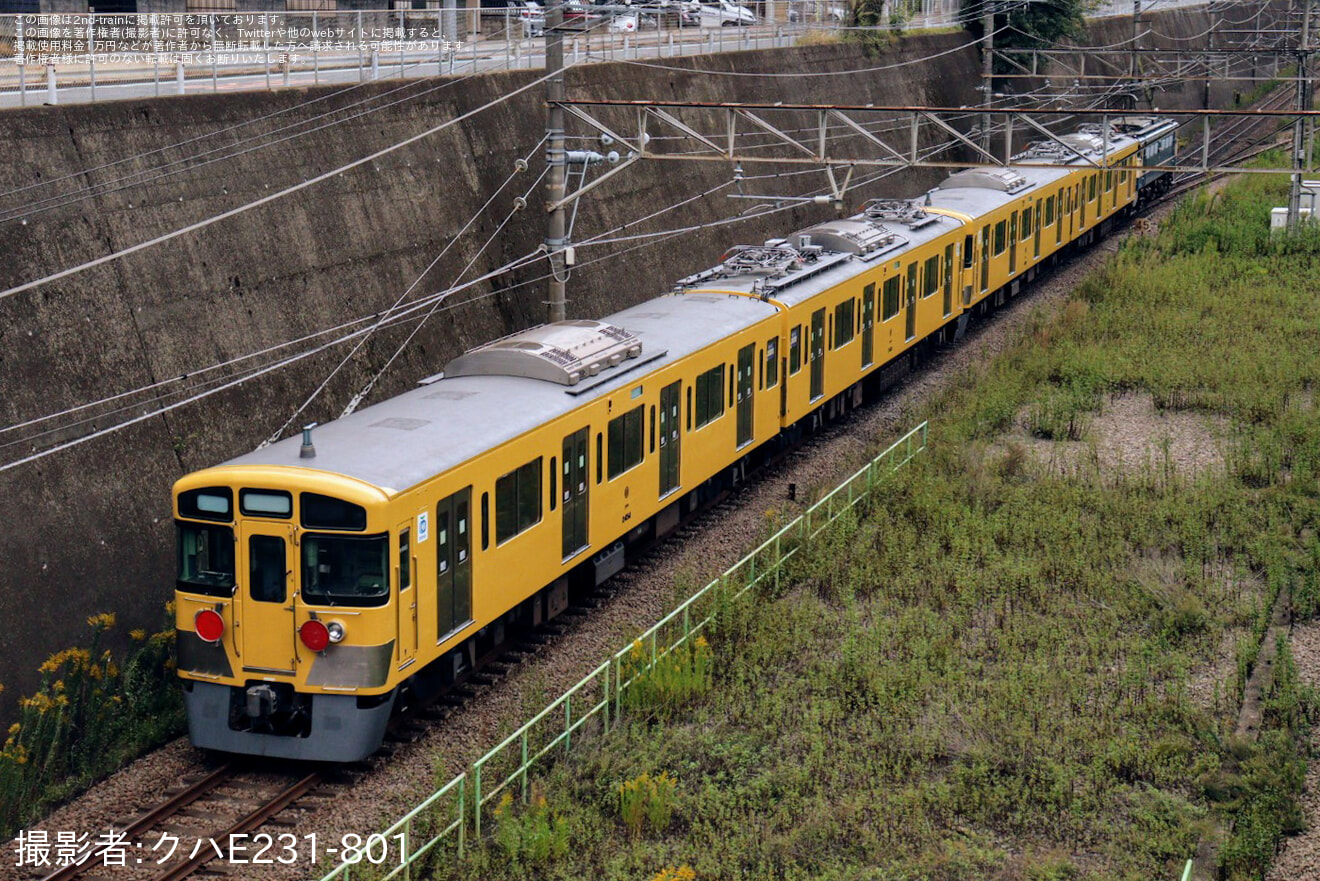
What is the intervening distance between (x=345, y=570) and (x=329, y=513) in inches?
16.8

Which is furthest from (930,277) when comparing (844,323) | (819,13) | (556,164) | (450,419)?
(819,13)

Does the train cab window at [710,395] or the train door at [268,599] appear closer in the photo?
the train door at [268,599]

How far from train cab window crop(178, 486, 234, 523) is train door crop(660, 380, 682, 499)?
5575 millimetres

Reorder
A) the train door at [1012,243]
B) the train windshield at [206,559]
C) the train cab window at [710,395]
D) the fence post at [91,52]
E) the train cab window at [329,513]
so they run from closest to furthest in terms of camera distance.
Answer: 1. the train cab window at [329,513]
2. the train windshield at [206,559]
3. the fence post at [91,52]
4. the train cab window at [710,395]
5. the train door at [1012,243]

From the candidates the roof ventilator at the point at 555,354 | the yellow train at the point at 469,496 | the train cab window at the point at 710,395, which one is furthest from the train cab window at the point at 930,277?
the roof ventilator at the point at 555,354

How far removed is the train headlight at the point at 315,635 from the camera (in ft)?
37.1

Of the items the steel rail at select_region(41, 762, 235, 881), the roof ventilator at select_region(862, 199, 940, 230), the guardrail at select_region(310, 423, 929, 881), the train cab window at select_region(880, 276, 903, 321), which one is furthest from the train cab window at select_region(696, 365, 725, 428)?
the roof ventilator at select_region(862, 199, 940, 230)

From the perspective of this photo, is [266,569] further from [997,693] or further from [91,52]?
[91,52]

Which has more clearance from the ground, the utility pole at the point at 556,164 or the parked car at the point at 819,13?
the parked car at the point at 819,13

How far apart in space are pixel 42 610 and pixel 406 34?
1199cm

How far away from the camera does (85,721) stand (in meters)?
12.8

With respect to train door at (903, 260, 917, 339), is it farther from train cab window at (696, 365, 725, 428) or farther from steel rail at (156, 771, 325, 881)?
steel rail at (156, 771, 325, 881)

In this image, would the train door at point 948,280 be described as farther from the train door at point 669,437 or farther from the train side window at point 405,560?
the train side window at point 405,560

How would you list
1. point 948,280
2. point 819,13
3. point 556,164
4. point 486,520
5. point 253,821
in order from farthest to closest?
point 819,13 < point 948,280 < point 556,164 < point 486,520 < point 253,821
